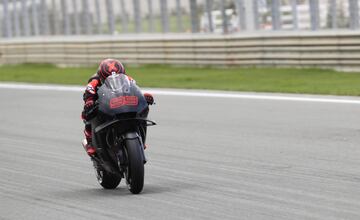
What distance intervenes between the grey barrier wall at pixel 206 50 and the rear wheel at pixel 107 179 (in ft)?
47.2

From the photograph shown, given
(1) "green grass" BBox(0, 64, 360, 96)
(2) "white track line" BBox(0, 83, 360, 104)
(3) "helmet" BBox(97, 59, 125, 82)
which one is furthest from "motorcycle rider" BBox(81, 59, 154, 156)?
(1) "green grass" BBox(0, 64, 360, 96)

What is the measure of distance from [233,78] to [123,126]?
15.6 meters

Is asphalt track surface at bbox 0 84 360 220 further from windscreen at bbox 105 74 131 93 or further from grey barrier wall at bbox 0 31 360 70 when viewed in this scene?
grey barrier wall at bbox 0 31 360 70

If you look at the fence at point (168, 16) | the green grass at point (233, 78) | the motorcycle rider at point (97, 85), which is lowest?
the green grass at point (233, 78)

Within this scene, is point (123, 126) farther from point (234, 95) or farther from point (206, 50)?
point (206, 50)

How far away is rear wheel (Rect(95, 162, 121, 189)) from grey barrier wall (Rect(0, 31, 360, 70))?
1440cm

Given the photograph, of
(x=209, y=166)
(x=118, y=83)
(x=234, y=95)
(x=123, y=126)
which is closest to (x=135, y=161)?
(x=123, y=126)

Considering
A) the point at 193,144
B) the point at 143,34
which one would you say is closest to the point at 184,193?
the point at 193,144

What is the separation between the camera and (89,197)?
8.59 meters

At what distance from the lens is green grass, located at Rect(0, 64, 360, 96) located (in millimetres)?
20016

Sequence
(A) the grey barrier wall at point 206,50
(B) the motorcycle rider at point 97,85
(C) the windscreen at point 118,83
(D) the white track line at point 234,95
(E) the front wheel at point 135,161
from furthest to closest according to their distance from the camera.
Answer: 1. (A) the grey barrier wall at point 206,50
2. (D) the white track line at point 234,95
3. (B) the motorcycle rider at point 97,85
4. (C) the windscreen at point 118,83
5. (E) the front wheel at point 135,161

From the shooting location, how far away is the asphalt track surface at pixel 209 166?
7.71m

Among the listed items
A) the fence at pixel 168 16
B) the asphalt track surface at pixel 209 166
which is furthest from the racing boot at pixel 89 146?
the fence at pixel 168 16

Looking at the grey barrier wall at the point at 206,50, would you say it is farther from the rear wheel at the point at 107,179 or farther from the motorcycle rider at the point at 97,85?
the motorcycle rider at the point at 97,85
